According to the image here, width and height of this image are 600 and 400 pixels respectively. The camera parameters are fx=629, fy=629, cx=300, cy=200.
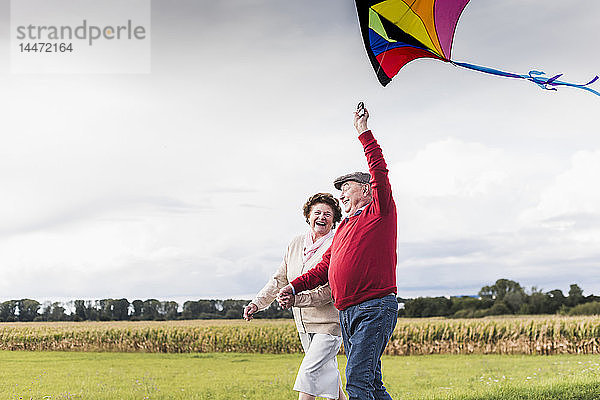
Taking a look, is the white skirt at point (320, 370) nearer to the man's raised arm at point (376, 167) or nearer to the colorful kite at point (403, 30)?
the man's raised arm at point (376, 167)

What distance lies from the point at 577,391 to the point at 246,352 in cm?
494

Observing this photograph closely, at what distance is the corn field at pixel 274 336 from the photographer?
863 centimetres

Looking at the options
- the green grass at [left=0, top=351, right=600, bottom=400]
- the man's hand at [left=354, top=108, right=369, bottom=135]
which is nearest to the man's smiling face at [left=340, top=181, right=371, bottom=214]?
the man's hand at [left=354, top=108, right=369, bottom=135]

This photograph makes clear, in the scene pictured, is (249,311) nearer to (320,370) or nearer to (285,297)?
(285,297)

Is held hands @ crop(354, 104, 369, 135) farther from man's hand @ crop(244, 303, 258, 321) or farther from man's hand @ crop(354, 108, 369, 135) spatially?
man's hand @ crop(244, 303, 258, 321)

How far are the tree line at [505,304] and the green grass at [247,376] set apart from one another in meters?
1.12

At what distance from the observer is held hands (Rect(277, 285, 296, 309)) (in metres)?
3.55

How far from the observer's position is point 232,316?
8.81m

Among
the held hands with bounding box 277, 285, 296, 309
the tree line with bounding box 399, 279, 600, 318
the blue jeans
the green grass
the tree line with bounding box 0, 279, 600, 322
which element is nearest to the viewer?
the blue jeans

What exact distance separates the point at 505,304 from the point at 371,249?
8.57 m

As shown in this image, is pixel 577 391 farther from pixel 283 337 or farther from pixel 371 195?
pixel 283 337

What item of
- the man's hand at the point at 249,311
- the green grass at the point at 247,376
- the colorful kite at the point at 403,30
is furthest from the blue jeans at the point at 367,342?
the green grass at the point at 247,376

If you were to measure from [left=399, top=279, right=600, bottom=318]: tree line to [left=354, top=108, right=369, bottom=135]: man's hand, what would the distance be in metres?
7.89

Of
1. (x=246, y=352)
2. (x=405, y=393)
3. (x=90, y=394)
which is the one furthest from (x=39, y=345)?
(x=405, y=393)
